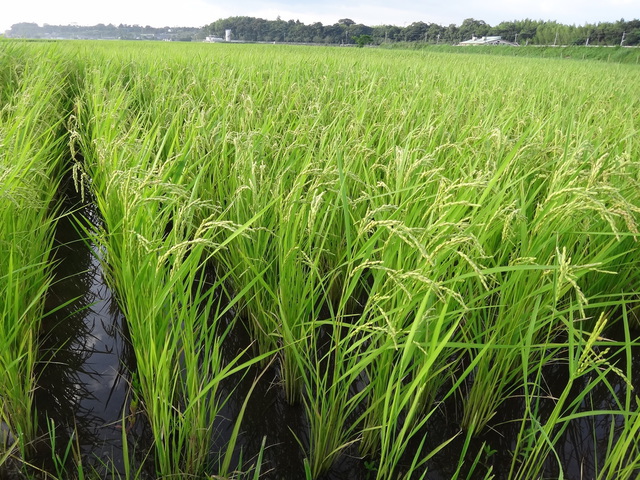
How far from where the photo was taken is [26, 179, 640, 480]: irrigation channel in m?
1.38

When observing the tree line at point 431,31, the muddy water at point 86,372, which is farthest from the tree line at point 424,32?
the muddy water at point 86,372

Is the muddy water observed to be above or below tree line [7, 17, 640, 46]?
below

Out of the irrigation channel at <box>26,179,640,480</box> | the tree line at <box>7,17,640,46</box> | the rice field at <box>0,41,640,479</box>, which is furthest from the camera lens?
the tree line at <box>7,17,640,46</box>

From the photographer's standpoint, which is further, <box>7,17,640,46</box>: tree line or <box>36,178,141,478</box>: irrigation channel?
<box>7,17,640,46</box>: tree line

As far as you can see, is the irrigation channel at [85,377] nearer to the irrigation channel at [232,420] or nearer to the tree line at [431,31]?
the irrigation channel at [232,420]

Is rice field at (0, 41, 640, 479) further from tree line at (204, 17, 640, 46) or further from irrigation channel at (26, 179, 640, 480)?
tree line at (204, 17, 640, 46)

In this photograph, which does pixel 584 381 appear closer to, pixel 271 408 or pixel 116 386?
pixel 271 408

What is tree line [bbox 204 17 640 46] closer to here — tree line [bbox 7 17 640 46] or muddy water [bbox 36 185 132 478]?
tree line [bbox 7 17 640 46]

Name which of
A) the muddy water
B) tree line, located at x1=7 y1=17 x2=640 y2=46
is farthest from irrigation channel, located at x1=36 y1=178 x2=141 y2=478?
tree line, located at x1=7 y1=17 x2=640 y2=46


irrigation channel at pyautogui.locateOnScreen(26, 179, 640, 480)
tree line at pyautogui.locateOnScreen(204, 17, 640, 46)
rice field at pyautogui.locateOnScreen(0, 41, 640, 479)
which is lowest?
irrigation channel at pyautogui.locateOnScreen(26, 179, 640, 480)

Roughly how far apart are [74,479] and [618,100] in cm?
563

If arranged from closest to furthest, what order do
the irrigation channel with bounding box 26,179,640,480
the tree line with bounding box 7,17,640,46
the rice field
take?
1. the rice field
2. the irrigation channel with bounding box 26,179,640,480
3. the tree line with bounding box 7,17,640,46

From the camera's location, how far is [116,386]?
1680 mm

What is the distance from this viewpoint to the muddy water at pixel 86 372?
142 cm
